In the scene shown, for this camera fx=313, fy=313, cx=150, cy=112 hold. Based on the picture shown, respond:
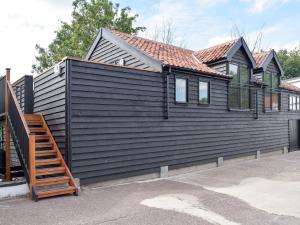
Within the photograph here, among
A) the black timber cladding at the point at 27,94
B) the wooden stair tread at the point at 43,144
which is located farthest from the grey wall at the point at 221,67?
the wooden stair tread at the point at 43,144

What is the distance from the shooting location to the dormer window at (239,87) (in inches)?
519

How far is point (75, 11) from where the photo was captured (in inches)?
928

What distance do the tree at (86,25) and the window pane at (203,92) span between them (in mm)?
12398

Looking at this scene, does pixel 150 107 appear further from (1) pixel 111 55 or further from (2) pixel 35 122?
(1) pixel 111 55

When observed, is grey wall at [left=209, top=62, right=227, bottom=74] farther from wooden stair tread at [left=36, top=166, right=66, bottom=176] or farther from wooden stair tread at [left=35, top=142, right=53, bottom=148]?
wooden stair tread at [left=36, top=166, right=66, bottom=176]

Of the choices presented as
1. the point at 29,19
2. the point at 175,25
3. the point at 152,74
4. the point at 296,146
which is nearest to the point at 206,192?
the point at 152,74

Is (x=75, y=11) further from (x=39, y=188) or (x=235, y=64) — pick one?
(x=39, y=188)

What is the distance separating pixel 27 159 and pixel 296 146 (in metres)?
16.6

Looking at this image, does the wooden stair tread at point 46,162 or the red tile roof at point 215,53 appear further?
the red tile roof at point 215,53

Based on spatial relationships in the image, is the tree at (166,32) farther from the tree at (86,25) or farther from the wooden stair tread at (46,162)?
the wooden stair tread at (46,162)

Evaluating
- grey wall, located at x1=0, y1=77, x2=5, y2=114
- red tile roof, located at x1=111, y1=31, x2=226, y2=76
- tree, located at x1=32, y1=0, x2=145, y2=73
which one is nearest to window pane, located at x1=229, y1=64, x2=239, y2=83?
red tile roof, located at x1=111, y1=31, x2=226, y2=76

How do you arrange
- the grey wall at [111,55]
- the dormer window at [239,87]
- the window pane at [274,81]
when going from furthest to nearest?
the window pane at [274,81] < the dormer window at [239,87] < the grey wall at [111,55]

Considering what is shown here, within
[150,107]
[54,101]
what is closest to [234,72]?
[150,107]

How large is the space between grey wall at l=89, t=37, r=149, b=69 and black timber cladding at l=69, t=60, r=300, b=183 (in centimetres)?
165
